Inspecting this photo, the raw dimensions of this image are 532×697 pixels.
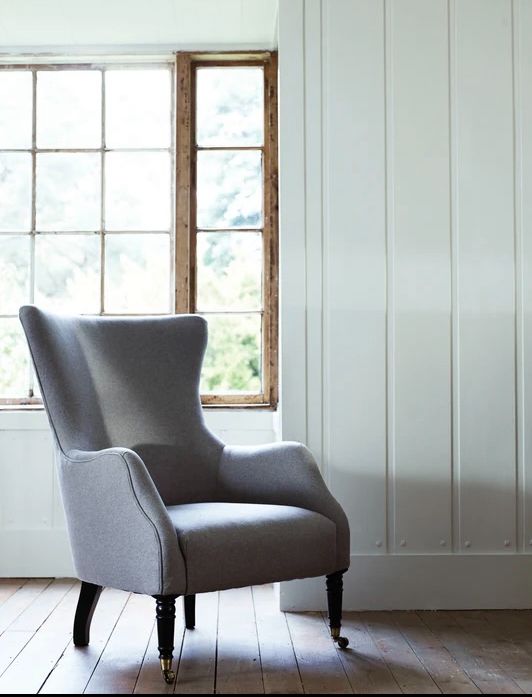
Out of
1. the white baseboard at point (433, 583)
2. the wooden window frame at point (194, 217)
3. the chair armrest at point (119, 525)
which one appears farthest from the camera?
the wooden window frame at point (194, 217)

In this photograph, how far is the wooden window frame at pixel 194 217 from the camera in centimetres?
382

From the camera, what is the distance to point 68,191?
389 cm

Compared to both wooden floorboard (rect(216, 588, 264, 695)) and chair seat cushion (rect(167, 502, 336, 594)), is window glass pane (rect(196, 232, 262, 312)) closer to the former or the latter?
wooden floorboard (rect(216, 588, 264, 695))

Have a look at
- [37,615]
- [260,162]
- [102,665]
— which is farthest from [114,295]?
[102,665]

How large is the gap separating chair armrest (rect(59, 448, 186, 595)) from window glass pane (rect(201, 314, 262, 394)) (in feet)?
4.43

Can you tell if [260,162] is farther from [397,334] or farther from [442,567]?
[442,567]

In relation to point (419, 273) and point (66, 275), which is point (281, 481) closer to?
point (419, 273)

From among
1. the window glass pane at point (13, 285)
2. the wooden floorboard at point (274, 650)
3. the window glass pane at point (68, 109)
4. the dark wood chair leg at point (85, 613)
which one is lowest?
the wooden floorboard at point (274, 650)

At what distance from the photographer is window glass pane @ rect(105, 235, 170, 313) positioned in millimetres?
3867

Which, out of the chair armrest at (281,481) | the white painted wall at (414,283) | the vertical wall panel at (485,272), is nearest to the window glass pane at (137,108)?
the white painted wall at (414,283)

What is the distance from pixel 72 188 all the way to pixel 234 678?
7.88 ft

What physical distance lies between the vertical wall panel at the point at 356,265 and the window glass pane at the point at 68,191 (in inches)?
48.4

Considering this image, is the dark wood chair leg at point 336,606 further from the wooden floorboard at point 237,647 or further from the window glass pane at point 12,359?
the window glass pane at point 12,359

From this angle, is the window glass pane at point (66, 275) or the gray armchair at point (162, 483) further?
the window glass pane at point (66, 275)
